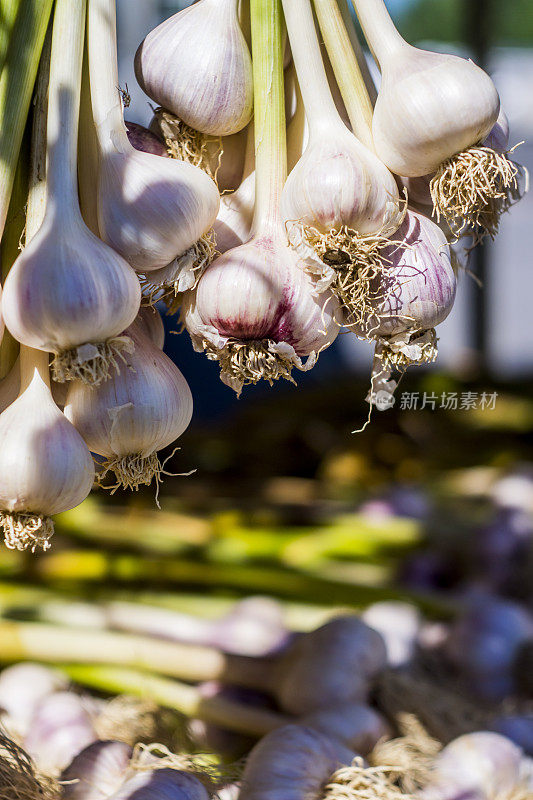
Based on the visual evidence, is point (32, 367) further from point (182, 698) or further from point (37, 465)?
point (182, 698)

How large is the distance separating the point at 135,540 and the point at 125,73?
2797mm

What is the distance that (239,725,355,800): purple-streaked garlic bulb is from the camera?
70cm

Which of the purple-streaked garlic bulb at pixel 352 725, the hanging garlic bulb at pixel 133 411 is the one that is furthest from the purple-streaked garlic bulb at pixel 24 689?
the hanging garlic bulb at pixel 133 411

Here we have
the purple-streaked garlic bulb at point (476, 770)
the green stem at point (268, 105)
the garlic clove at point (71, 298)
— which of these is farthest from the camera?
the purple-streaked garlic bulb at point (476, 770)

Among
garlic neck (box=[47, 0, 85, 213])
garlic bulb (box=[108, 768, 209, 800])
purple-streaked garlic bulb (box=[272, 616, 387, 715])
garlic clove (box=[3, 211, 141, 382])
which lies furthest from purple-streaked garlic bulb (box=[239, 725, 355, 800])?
garlic neck (box=[47, 0, 85, 213])

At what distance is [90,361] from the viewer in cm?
50

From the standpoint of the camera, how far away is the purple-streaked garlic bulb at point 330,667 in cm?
95

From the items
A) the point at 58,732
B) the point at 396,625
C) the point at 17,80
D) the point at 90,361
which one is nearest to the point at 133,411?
the point at 90,361

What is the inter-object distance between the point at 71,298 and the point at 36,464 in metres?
0.12

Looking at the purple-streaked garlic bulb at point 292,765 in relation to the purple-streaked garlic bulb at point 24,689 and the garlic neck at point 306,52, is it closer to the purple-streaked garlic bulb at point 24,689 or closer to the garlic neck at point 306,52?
the purple-streaked garlic bulb at point 24,689

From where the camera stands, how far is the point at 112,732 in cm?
93

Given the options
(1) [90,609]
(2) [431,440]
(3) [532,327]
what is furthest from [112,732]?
(3) [532,327]

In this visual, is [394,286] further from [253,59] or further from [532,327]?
[532,327]

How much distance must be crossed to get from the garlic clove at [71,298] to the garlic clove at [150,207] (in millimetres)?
20
